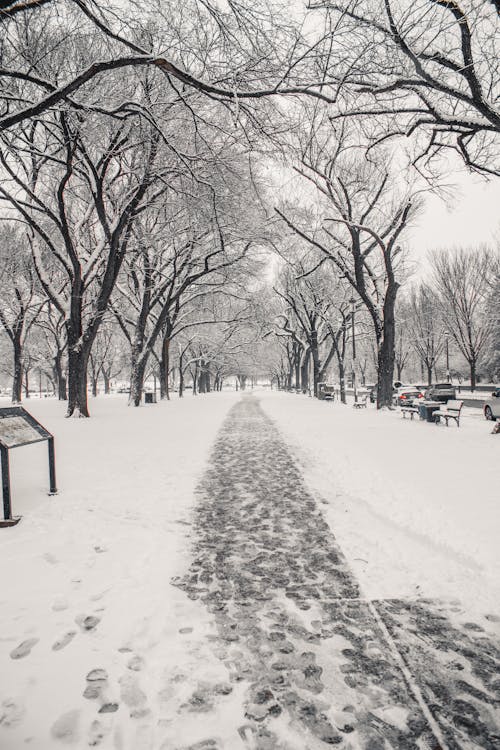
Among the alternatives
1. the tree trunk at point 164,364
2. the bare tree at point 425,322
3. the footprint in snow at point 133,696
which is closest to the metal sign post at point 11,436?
the footprint in snow at point 133,696

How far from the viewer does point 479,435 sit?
11.8 metres

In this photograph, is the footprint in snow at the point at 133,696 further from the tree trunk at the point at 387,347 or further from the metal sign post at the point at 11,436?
the tree trunk at the point at 387,347

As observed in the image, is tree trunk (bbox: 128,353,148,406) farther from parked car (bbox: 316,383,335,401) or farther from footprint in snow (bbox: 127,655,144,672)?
footprint in snow (bbox: 127,655,144,672)

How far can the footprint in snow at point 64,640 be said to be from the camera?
2.61m

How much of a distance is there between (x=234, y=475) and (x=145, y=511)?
92.2 inches

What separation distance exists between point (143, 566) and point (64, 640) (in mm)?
1097

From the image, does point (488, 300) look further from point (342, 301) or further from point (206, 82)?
point (206, 82)

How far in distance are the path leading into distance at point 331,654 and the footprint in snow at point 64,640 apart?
86 centimetres

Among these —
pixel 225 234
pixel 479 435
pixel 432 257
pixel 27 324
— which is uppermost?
pixel 432 257

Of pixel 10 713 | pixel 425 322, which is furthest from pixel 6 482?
pixel 425 322

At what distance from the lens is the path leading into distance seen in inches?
79.8

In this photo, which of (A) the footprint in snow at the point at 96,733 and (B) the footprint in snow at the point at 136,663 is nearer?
(A) the footprint in snow at the point at 96,733

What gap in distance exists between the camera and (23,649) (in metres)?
2.59

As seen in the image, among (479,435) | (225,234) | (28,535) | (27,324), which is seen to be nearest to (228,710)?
(28,535)
